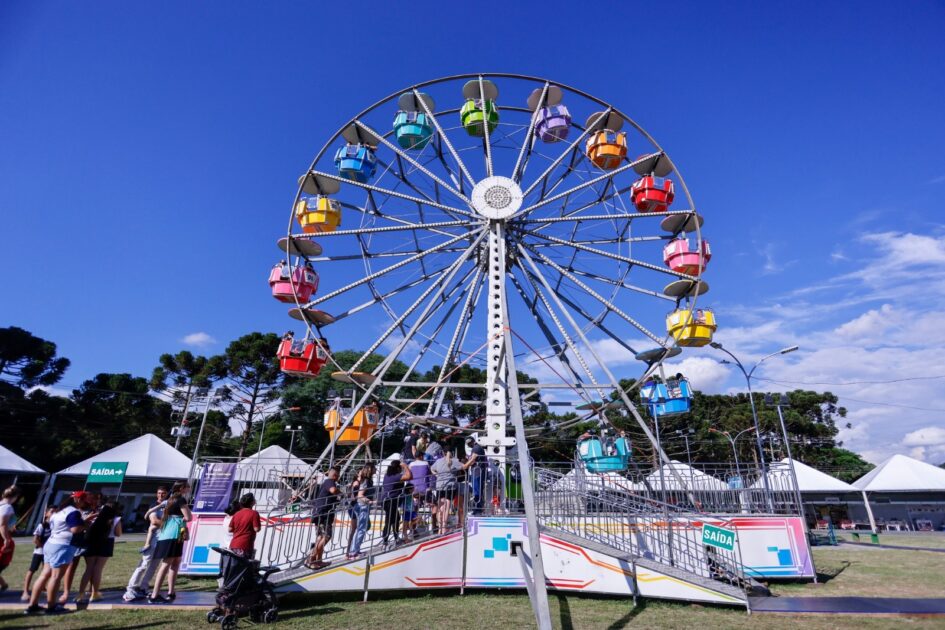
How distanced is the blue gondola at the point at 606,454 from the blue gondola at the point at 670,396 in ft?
6.76

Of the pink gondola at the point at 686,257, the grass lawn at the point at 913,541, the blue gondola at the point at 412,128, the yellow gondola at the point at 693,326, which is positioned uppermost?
the blue gondola at the point at 412,128

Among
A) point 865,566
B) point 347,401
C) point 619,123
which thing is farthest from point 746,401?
point 347,401

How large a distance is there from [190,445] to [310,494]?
37725mm

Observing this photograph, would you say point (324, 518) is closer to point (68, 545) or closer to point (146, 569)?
point (146, 569)

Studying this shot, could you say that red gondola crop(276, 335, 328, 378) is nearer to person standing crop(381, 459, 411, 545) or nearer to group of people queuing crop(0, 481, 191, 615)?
group of people queuing crop(0, 481, 191, 615)

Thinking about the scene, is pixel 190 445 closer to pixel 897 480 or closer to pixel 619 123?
pixel 619 123

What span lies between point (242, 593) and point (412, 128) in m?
13.6

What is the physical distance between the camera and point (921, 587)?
34.4 feet

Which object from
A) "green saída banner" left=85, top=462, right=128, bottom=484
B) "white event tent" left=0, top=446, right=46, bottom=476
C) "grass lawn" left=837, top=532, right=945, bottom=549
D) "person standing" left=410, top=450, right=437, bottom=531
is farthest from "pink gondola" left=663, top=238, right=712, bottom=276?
"white event tent" left=0, top=446, right=46, bottom=476

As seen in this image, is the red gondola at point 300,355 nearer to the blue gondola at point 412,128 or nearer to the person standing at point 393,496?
the person standing at point 393,496

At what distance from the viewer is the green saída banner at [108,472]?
2242cm

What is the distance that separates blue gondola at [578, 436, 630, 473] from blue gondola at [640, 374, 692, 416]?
2.06 metres

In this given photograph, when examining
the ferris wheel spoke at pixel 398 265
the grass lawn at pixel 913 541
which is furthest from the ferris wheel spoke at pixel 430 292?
the grass lawn at pixel 913 541

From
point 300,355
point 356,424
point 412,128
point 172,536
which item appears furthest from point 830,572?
point 412,128
